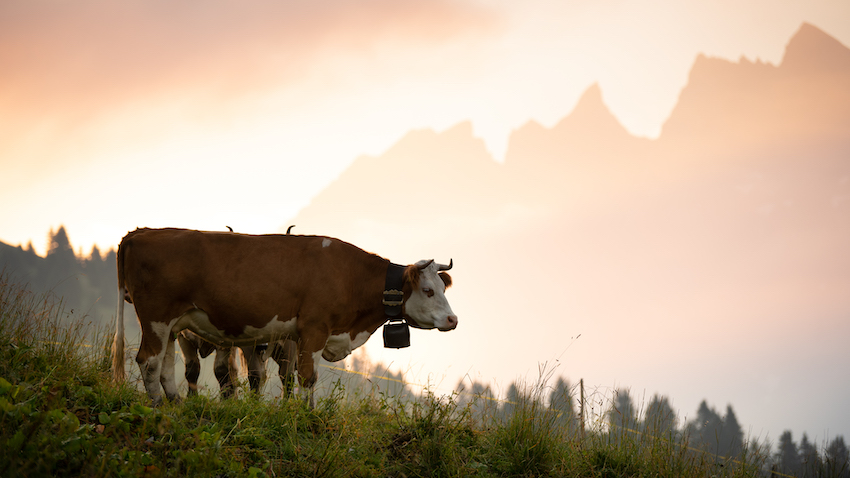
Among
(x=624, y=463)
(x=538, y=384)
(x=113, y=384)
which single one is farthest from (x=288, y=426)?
(x=624, y=463)

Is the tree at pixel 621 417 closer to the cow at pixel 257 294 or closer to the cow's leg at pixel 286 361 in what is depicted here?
the cow at pixel 257 294

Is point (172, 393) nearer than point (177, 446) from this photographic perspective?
No

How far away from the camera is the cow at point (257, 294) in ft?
24.1

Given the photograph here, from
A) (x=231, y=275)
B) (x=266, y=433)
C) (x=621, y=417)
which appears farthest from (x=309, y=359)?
(x=621, y=417)

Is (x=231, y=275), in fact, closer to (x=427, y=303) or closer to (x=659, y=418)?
(x=427, y=303)

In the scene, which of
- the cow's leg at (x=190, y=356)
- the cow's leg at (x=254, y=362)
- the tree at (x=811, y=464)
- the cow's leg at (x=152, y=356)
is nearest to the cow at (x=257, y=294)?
the cow's leg at (x=152, y=356)

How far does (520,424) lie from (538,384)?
0.64m

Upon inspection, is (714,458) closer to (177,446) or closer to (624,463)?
(624,463)

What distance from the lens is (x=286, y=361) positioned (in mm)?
8578

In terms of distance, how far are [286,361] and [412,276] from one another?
2.15m

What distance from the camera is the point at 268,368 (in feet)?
29.7

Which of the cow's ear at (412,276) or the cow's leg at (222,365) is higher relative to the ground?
the cow's ear at (412,276)

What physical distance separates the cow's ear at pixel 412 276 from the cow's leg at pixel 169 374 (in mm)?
3240

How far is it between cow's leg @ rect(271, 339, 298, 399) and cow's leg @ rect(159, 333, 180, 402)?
129 cm
